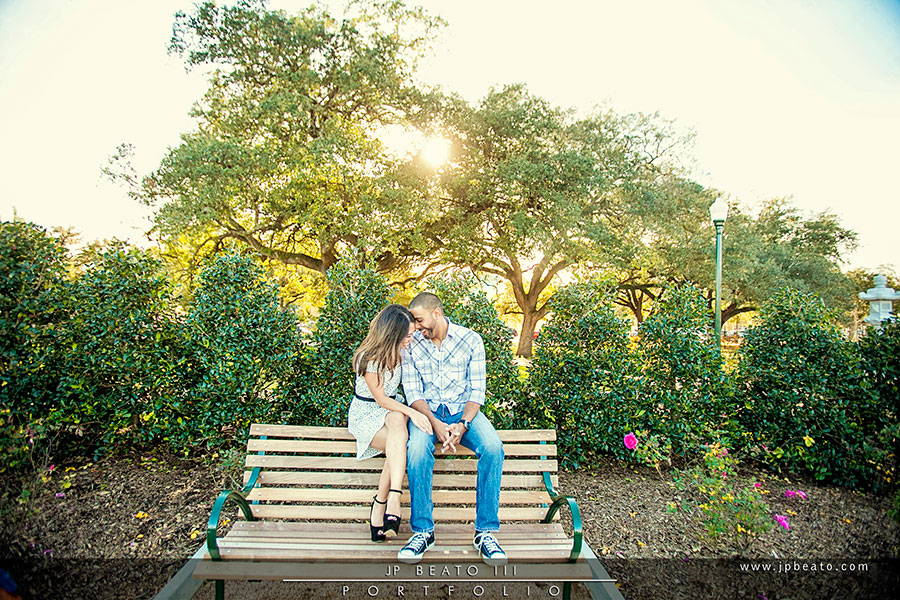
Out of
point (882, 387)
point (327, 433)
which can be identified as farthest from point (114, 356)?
point (882, 387)

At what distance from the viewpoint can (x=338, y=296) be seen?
4184 millimetres

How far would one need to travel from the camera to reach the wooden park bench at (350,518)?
2418 millimetres

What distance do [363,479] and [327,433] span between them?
400mm

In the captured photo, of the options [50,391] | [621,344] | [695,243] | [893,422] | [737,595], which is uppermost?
[695,243]

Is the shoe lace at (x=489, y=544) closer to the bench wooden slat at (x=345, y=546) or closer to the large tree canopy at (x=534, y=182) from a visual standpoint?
the bench wooden slat at (x=345, y=546)

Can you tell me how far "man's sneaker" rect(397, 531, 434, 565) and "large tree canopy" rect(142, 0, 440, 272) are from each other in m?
9.17

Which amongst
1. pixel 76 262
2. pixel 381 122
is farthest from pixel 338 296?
pixel 381 122

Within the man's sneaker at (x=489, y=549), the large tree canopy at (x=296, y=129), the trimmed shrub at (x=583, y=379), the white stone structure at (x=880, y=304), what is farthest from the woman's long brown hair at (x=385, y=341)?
the large tree canopy at (x=296, y=129)

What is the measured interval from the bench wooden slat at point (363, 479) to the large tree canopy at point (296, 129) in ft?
27.9

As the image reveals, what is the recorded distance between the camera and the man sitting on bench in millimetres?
2652

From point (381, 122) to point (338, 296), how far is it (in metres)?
9.48

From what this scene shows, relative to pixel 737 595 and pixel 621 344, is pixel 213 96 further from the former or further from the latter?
pixel 737 595

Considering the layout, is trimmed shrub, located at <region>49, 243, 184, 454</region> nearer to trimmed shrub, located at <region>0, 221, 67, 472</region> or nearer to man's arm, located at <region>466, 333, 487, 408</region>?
trimmed shrub, located at <region>0, 221, 67, 472</region>

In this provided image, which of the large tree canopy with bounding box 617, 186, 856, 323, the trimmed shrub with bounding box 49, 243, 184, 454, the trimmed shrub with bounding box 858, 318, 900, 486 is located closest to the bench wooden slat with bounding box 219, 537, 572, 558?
the trimmed shrub with bounding box 49, 243, 184, 454
